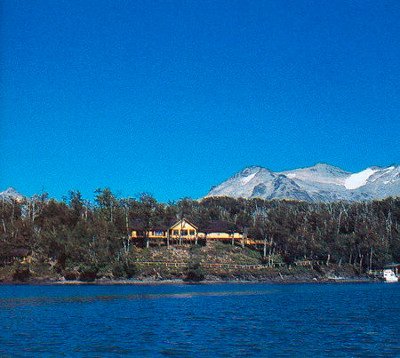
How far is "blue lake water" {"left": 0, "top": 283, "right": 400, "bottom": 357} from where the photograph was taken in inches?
1324

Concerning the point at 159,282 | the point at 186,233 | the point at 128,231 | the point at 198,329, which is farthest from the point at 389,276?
→ the point at 198,329

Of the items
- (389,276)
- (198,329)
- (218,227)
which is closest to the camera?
(198,329)

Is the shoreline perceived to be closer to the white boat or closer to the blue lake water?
the white boat

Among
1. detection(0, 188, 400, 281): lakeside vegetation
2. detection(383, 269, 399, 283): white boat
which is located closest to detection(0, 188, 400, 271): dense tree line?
detection(0, 188, 400, 281): lakeside vegetation

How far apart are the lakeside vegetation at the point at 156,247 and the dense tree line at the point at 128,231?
22 centimetres

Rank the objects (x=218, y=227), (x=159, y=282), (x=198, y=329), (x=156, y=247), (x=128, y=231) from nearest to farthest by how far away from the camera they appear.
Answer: (x=198, y=329) → (x=159, y=282) → (x=128, y=231) → (x=156, y=247) → (x=218, y=227)

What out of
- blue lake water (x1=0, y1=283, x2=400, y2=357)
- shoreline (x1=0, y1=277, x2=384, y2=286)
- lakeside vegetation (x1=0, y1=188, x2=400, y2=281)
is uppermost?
lakeside vegetation (x1=0, y1=188, x2=400, y2=281)

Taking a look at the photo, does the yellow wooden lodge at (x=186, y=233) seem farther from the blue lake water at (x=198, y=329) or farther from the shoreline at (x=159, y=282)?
the blue lake water at (x=198, y=329)

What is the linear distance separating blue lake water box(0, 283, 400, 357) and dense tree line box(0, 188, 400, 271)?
176 ft

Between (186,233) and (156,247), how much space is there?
1271cm

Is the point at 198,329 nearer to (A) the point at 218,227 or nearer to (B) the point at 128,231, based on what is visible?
(B) the point at 128,231

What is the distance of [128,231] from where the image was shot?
13488 centimetres

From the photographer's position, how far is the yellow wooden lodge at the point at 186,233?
15388 centimetres

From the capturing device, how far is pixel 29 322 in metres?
47.3
